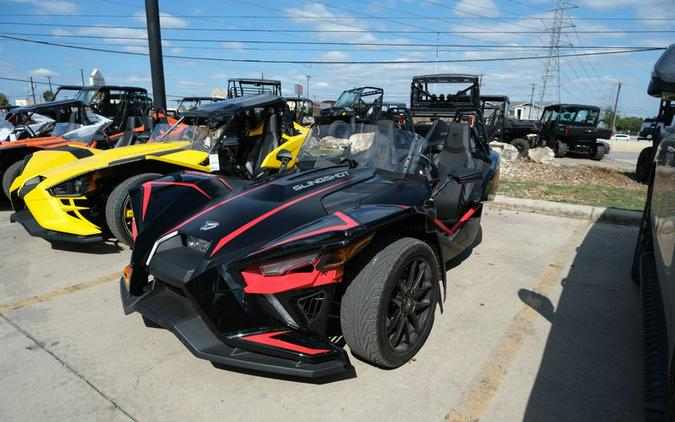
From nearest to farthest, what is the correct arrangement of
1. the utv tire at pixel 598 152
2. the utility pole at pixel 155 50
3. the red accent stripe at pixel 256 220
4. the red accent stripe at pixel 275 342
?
the red accent stripe at pixel 275 342
the red accent stripe at pixel 256 220
the utility pole at pixel 155 50
the utv tire at pixel 598 152

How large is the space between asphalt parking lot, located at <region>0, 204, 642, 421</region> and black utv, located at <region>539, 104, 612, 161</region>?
46.9 feet

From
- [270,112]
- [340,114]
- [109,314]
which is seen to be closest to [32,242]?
[109,314]

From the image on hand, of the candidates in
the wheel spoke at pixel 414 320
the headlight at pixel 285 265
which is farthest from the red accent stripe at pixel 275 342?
the wheel spoke at pixel 414 320

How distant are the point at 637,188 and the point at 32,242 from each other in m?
11.3

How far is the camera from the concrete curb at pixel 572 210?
6094 millimetres

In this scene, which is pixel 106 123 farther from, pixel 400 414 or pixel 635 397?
pixel 635 397

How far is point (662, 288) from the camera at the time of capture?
95.8 inches

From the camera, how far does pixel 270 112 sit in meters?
6.59

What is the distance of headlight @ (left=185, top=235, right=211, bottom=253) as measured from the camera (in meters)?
2.53

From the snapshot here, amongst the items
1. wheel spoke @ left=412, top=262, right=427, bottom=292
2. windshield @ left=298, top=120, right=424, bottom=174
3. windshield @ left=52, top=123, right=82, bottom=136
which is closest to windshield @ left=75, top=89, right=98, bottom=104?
windshield @ left=52, top=123, right=82, bottom=136

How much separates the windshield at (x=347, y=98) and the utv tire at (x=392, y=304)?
1374 cm

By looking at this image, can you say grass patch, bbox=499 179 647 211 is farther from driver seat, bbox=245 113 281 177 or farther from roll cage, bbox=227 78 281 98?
roll cage, bbox=227 78 281 98

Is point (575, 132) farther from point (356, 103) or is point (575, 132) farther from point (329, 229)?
point (329, 229)

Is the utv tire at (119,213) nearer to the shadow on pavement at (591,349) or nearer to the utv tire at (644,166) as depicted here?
the shadow on pavement at (591,349)
